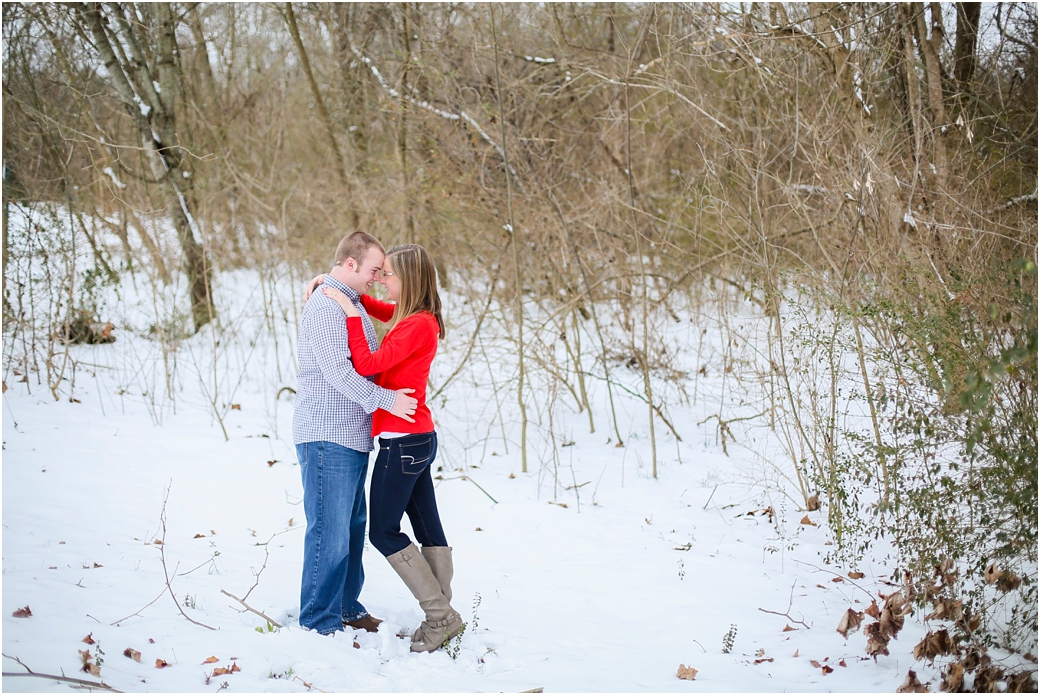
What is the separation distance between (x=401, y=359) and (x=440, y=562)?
95 cm

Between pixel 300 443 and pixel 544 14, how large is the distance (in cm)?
785

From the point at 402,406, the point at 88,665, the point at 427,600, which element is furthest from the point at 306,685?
the point at 402,406

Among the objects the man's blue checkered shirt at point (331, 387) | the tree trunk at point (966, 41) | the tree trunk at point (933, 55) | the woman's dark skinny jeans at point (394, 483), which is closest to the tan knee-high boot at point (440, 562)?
the woman's dark skinny jeans at point (394, 483)

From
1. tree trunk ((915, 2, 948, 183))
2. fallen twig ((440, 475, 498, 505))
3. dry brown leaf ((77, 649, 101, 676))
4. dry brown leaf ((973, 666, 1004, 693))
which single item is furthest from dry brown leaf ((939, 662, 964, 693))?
tree trunk ((915, 2, 948, 183))

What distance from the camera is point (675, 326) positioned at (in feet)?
32.3

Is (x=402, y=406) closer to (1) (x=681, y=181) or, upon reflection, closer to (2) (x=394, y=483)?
(2) (x=394, y=483)

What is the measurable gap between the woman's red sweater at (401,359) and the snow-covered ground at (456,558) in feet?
3.17

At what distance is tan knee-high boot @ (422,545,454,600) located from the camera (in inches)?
135

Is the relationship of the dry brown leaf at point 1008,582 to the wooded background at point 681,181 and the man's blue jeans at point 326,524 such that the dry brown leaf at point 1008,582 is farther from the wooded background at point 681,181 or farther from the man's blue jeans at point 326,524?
the man's blue jeans at point 326,524

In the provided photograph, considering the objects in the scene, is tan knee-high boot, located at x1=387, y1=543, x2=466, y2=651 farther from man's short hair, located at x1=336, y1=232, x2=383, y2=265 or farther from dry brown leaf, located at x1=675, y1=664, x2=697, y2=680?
man's short hair, located at x1=336, y1=232, x2=383, y2=265

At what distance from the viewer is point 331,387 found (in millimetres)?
3219

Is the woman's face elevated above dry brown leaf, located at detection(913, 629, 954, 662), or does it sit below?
above

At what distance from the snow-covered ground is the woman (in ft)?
0.77

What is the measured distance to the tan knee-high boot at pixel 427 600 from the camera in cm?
325
